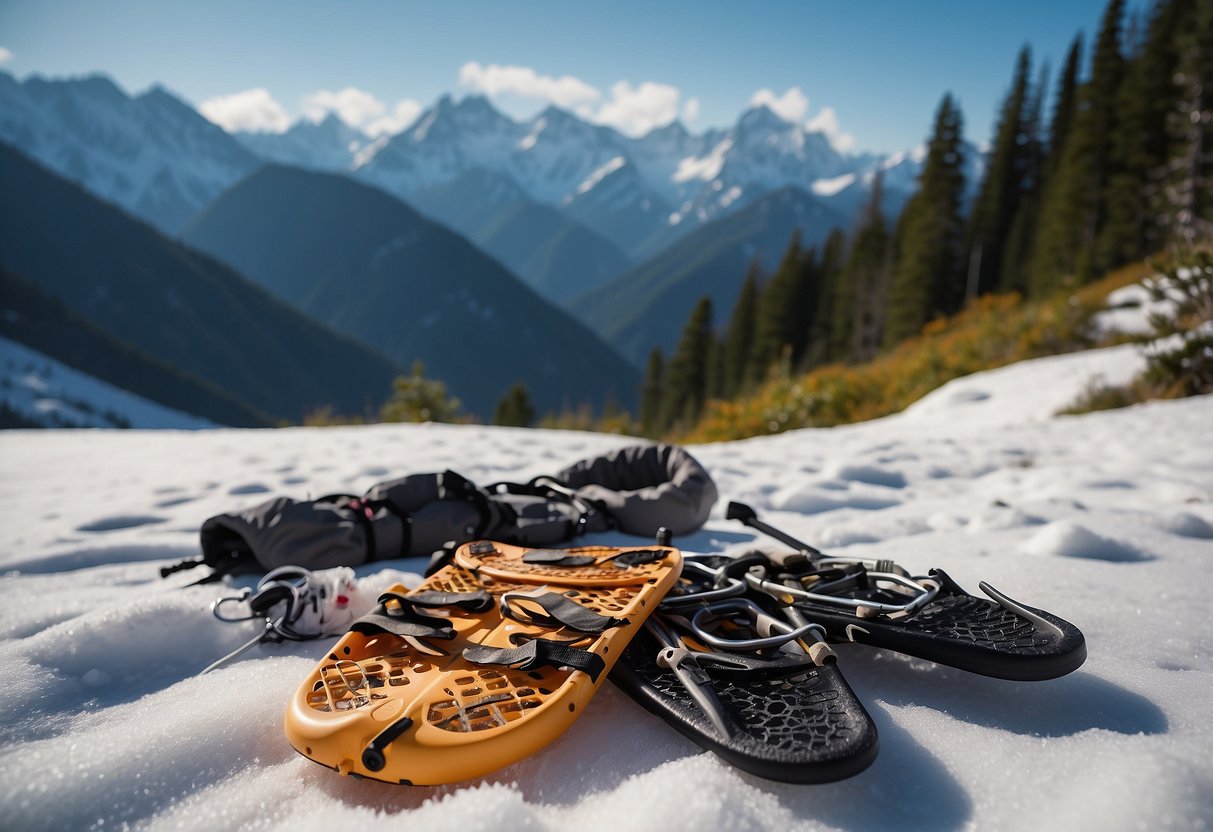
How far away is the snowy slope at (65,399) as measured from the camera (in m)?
70.4

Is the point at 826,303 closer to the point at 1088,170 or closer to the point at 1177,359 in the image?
the point at 1088,170

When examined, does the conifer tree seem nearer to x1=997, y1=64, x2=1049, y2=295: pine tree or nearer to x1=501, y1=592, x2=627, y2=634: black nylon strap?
x1=997, y1=64, x2=1049, y2=295: pine tree

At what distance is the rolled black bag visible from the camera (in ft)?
7.86

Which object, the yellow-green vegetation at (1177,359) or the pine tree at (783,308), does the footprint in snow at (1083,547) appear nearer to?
the yellow-green vegetation at (1177,359)

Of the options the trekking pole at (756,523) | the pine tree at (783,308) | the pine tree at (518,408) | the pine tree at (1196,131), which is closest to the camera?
the trekking pole at (756,523)

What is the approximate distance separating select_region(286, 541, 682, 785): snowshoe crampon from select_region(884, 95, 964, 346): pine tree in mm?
33470

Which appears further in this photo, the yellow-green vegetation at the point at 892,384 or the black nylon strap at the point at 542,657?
the yellow-green vegetation at the point at 892,384

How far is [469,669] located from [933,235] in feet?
117

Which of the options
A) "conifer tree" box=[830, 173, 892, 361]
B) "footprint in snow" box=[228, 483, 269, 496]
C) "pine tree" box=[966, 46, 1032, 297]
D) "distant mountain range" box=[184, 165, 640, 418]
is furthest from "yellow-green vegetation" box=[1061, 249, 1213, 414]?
"distant mountain range" box=[184, 165, 640, 418]

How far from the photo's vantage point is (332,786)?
1216 millimetres

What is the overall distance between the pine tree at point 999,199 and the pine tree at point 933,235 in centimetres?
344

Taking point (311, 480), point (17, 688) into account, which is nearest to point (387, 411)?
point (311, 480)

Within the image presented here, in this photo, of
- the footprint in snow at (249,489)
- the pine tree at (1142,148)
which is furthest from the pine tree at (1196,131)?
the footprint in snow at (249,489)

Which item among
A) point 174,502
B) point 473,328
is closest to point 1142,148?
point 174,502
